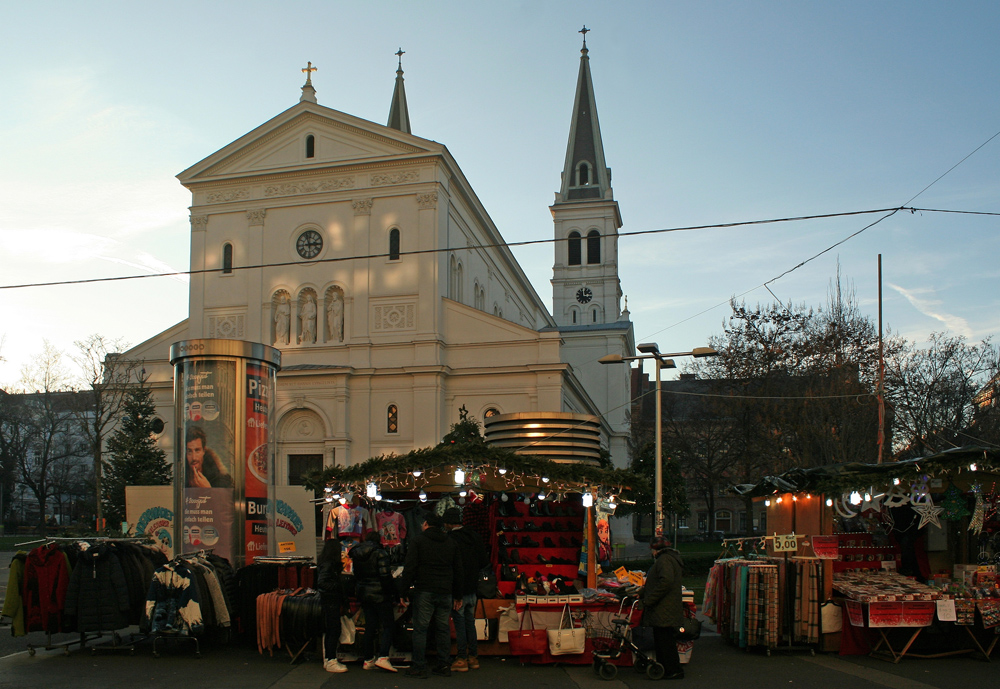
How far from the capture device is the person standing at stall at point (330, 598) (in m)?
10.4

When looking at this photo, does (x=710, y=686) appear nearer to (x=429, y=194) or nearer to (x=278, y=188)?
(x=429, y=194)

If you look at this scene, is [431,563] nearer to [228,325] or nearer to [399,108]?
[228,325]

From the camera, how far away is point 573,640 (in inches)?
423

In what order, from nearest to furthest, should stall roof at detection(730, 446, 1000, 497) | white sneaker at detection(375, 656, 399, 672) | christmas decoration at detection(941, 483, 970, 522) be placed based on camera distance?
white sneaker at detection(375, 656, 399, 672) → stall roof at detection(730, 446, 1000, 497) → christmas decoration at detection(941, 483, 970, 522)

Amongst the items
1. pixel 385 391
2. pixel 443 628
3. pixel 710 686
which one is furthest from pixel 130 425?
pixel 710 686

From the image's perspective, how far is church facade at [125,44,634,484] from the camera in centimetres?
3400

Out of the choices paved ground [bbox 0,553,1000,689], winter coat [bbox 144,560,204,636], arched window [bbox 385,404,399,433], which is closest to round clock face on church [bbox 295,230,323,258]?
arched window [bbox 385,404,399,433]

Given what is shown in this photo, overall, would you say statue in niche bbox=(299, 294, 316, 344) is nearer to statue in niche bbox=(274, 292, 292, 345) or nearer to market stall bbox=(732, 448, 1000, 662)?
statue in niche bbox=(274, 292, 292, 345)

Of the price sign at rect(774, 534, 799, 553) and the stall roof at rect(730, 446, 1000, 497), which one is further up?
the stall roof at rect(730, 446, 1000, 497)

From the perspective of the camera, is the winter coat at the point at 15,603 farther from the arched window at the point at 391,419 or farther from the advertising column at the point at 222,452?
the arched window at the point at 391,419

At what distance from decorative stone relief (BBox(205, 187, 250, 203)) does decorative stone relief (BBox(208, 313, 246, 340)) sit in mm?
5201

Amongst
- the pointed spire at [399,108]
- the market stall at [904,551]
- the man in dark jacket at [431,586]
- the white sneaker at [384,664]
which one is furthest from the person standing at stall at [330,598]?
the pointed spire at [399,108]

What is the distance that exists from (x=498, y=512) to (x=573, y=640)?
338cm

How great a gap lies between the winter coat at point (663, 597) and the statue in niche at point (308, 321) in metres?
27.4
